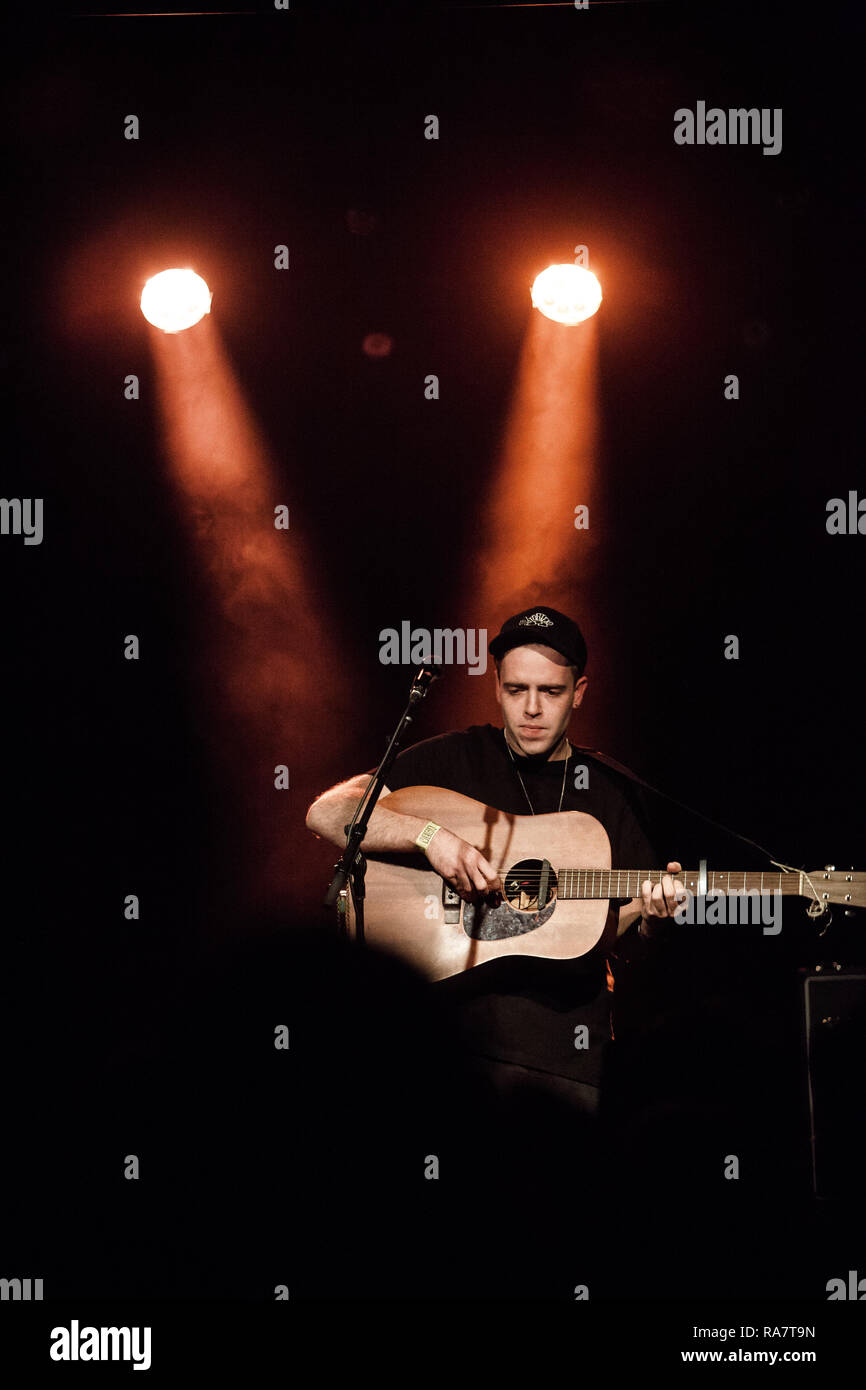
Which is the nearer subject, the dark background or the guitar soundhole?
the guitar soundhole

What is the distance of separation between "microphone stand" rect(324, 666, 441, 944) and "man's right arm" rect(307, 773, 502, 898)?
0.28 metres

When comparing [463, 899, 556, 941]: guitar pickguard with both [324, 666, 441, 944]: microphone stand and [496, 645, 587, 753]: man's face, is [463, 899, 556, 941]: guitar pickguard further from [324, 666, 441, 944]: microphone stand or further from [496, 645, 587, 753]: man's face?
[496, 645, 587, 753]: man's face

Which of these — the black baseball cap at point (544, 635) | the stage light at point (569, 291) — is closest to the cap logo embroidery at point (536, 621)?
the black baseball cap at point (544, 635)

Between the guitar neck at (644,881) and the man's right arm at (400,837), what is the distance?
0.25 m

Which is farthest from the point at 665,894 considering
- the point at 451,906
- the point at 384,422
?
the point at 384,422

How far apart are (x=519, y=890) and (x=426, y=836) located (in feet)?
1.18

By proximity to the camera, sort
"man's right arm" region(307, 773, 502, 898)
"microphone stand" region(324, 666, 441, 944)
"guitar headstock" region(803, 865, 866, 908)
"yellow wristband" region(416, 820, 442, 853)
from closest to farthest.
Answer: "microphone stand" region(324, 666, 441, 944) < "guitar headstock" region(803, 865, 866, 908) < "man's right arm" region(307, 773, 502, 898) < "yellow wristband" region(416, 820, 442, 853)

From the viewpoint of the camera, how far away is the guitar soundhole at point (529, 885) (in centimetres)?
387

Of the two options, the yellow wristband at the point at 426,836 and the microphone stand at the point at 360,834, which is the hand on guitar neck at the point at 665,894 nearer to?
the yellow wristband at the point at 426,836

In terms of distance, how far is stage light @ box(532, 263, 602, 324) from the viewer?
489 cm

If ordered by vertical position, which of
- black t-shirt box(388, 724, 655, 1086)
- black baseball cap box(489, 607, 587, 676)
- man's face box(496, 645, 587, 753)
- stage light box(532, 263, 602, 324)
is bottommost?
black t-shirt box(388, 724, 655, 1086)

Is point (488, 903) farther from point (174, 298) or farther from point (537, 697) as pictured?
point (174, 298)

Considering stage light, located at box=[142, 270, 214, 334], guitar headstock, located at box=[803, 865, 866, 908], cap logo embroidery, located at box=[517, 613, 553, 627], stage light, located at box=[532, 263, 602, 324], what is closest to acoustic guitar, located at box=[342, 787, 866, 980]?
guitar headstock, located at box=[803, 865, 866, 908]

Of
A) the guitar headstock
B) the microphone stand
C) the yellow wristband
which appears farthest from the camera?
the yellow wristband
